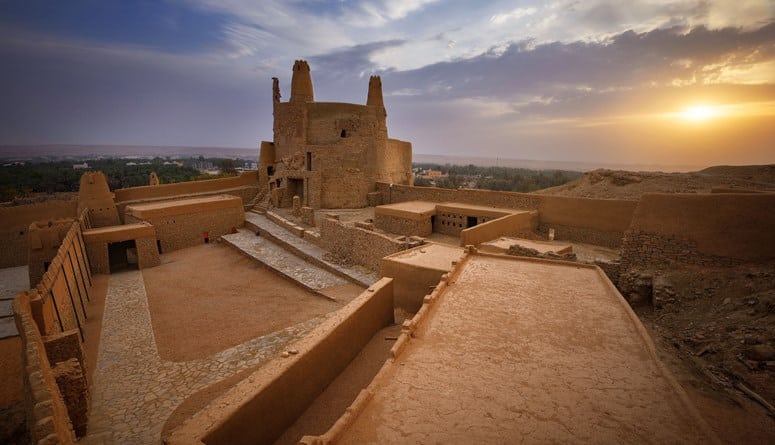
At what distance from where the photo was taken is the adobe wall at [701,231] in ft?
25.6

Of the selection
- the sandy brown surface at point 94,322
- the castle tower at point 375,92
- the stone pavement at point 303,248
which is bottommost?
the sandy brown surface at point 94,322

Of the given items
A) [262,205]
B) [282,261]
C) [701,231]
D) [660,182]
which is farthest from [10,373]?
[660,182]

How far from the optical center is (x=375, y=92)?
24312 millimetres

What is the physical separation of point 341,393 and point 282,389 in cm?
119

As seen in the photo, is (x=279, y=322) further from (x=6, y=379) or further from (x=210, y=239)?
(x=210, y=239)

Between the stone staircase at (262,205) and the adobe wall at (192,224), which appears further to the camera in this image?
the stone staircase at (262,205)

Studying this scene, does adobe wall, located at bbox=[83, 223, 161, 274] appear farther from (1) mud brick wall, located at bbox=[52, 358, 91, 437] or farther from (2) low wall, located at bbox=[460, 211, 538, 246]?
(2) low wall, located at bbox=[460, 211, 538, 246]

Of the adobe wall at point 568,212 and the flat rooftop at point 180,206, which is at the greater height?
the adobe wall at point 568,212

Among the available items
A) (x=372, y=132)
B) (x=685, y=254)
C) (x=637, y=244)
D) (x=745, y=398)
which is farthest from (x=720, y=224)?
(x=372, y=132)

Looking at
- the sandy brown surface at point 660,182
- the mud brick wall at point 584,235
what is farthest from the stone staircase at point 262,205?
the sandy brown surface at point 660,182

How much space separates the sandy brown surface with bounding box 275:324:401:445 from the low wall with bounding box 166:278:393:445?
0.09 metres

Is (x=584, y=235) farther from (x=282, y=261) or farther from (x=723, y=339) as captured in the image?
(x=282, y=261)

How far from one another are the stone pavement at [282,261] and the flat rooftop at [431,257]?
403 cm

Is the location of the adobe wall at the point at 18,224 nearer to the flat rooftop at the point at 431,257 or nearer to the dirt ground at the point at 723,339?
the flat rooftop at the point at 431,257
